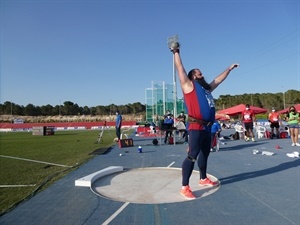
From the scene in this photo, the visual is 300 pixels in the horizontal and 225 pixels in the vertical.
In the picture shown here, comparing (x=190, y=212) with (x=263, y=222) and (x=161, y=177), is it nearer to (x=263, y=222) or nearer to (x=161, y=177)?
(x=263, y=222)

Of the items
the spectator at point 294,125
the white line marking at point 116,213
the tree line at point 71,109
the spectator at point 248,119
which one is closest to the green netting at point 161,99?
the spectator at point 248,119

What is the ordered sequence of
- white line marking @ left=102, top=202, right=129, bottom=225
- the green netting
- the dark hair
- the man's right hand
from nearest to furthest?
white line marking @ left=102, top=202, right=129, bottom=225
the man's right hand
the dark hair
the green netting

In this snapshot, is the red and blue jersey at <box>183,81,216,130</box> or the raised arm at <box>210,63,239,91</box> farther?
the raised arm at <box>210,63,239,91</box>

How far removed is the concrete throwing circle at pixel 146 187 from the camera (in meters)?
4.05

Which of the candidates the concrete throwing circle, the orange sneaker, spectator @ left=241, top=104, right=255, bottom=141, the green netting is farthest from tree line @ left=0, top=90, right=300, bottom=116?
the orange sneaker

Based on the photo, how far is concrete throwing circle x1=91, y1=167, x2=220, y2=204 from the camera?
4047mm

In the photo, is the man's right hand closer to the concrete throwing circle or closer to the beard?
the beard

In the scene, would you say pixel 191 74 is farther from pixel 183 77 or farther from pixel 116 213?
pixel 116 213

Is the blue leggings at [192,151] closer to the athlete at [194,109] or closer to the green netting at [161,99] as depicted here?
the athlete at [194,109]

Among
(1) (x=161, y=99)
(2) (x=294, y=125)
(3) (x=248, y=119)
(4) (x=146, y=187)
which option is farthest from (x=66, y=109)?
(4) (x=146, y=187)

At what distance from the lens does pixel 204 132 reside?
14.1 feet

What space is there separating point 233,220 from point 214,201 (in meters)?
0.74

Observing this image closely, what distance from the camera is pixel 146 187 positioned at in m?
4.72

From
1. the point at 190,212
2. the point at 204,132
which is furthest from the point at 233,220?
the point at 204,132
